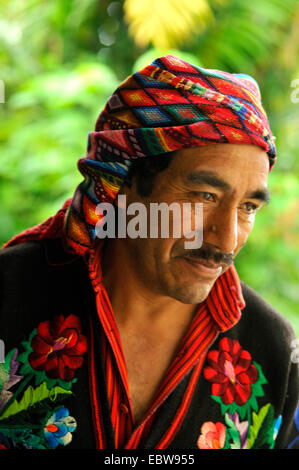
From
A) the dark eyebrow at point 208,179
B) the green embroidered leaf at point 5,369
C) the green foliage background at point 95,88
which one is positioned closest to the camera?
the dark eyebrow at point 208,179

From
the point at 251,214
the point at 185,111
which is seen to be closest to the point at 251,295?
the point at 251,214

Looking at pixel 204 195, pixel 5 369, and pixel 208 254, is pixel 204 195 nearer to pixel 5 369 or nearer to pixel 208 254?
pixel 208 254

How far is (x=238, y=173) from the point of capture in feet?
3.60

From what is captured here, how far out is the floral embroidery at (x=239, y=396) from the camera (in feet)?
4.12

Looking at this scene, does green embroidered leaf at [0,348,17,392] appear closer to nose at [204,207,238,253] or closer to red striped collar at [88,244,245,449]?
red striped collar at [88,244,245,449]

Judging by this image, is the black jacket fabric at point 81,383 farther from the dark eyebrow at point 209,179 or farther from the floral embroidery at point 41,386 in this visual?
the dark eyebrow at point 209,179

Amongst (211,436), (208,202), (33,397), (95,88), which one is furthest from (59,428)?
(95,88)

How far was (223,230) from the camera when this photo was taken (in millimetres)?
1104

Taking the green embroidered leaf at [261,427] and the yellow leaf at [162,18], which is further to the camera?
the yellow leaf at [162,18]

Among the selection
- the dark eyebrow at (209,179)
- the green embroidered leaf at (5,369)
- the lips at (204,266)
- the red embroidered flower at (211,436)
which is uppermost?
the dark eyebrow at (209,179)

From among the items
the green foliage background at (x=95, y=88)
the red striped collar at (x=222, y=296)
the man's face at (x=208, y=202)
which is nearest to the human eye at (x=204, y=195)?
the man's face at (x=208, y=202)

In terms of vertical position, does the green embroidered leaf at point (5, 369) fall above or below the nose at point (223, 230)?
below

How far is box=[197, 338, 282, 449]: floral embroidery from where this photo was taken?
1255mm

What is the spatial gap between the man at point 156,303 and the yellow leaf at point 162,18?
5.36 ft
